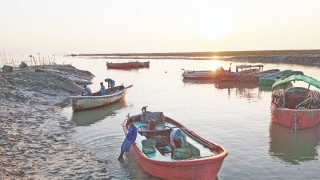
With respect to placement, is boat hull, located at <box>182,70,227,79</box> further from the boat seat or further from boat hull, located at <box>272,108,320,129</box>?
the boat seat

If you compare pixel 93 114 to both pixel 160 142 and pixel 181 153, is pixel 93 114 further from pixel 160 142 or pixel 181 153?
pixel 181 153

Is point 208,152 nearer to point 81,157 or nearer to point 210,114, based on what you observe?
point 81,157

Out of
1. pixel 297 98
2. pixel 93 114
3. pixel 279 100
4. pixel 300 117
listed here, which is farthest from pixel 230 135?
pixel 93 114

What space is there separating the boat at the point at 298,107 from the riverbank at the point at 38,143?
12170mm

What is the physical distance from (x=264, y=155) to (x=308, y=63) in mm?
77268

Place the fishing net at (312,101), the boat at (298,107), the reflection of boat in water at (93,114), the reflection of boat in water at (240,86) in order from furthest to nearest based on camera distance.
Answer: the reflection of boat in water at (240,86) < the reflection of boat in water at (93,114) < the fishing net at (312,101) < the boat at (298,107)

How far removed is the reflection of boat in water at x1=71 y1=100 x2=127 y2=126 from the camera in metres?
22.9

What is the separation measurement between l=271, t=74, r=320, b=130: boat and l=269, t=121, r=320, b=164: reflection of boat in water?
0.47 m

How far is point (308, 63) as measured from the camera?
275ft

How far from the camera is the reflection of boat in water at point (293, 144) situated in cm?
1517

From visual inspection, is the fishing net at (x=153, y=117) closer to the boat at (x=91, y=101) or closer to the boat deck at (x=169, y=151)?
the boat deck at (x=169, y=151)

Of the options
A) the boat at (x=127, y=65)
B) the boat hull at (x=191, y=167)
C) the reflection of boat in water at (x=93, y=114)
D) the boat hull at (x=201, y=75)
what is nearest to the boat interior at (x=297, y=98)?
the boat hull at (x=191, y=167)

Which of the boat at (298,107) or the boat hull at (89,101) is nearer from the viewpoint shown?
the boat at (298,107)

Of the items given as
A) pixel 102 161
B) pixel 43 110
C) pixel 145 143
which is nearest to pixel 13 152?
pixel 102 161
